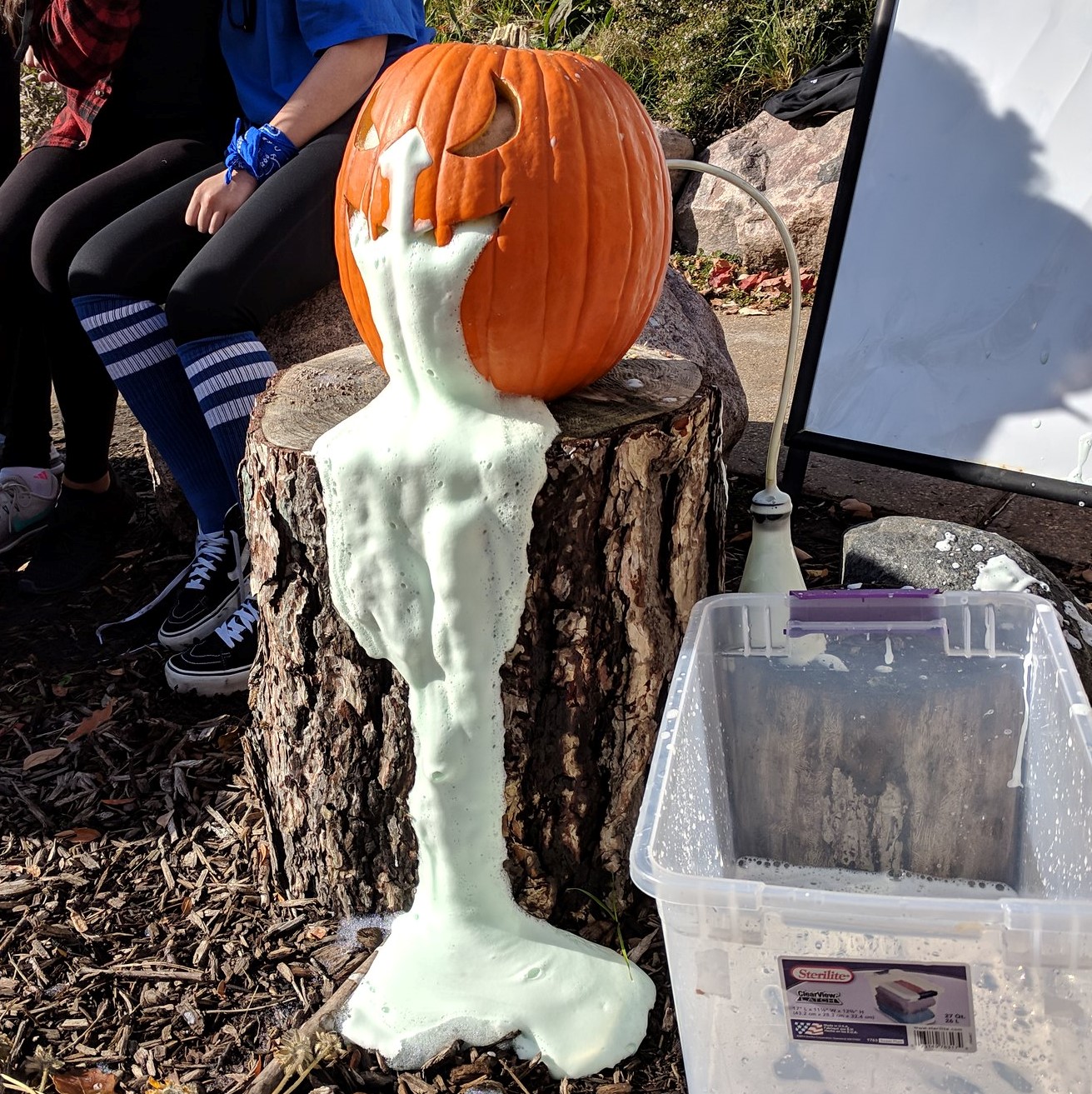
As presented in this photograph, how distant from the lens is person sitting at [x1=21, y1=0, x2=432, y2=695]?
2.28 metres

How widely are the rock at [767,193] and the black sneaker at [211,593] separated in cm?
376

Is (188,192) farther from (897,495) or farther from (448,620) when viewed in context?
(897,495)

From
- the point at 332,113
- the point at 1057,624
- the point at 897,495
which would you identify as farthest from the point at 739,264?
the point at 1057,624

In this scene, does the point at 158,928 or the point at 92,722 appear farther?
the point at 92,722

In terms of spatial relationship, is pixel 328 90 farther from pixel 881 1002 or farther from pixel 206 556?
pixel 881 1002

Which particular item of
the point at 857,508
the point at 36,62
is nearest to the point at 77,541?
the point at 36,62

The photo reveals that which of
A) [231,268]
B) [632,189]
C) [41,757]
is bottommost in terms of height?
[41,757]

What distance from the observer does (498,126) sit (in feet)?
5.00

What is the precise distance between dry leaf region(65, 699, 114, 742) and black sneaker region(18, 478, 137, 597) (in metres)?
0.61

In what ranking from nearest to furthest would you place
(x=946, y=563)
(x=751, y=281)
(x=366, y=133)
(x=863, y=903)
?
1. (x=863, y=903)
2. (x=366, y=133)
3. (x=946, y=563)
4. (x=751, y=281)

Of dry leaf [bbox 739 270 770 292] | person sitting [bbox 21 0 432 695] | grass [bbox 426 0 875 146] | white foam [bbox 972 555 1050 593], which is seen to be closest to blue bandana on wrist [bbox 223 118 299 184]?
person sitting [bbox 21 0 432 695]

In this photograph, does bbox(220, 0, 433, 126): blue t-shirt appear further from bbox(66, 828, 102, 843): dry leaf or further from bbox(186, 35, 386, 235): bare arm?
bbox(66, 828, 102, 843): dry leaf

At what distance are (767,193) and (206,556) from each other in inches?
162

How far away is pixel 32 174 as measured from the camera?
8.77 feet
